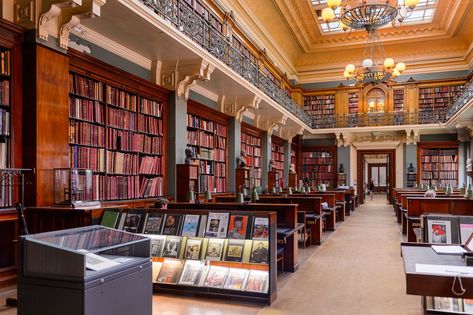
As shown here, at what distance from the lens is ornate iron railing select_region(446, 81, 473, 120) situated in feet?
38.8

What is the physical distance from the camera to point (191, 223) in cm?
421

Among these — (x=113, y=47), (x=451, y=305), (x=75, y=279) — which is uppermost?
(x=113, y=47)

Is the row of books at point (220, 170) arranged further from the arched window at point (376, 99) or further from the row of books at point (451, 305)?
the arched window at point (376, 99)

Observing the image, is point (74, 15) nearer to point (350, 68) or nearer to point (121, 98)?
point (121, 98)

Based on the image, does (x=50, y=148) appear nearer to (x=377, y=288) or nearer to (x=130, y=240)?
(x=130, y=240)

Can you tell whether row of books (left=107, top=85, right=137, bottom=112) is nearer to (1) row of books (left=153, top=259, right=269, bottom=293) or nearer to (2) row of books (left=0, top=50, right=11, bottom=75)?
(2) row of books (left=0, top=50, right=11, bottom=75)

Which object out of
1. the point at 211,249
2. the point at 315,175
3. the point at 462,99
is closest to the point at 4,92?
the point at 211,249

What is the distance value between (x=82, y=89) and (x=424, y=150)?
15316 millimetres

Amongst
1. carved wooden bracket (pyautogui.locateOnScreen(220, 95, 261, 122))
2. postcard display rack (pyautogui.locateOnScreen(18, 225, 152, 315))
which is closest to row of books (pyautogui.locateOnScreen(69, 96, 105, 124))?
postcard display rack (pyautogui.locateOnScreen(18, 225, 152, 315))

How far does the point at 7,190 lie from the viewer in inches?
169

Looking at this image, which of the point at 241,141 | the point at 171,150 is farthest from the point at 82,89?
the point at 241,141

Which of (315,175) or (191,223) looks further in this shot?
(315,175)

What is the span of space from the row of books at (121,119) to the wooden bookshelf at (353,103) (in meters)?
13.5

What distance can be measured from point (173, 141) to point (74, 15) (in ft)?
10.2
